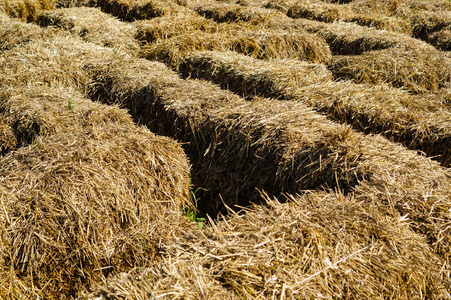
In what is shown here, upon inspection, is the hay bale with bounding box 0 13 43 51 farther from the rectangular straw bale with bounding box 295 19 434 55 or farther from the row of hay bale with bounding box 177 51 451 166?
the rectangular straw bale with bounding box 295 19 434 55

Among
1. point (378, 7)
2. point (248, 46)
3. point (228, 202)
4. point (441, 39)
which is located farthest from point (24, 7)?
point (441, 39)

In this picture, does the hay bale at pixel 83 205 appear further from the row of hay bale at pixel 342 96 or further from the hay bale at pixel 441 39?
the hay bale at pixel 441 39

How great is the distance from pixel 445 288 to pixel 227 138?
2.53 meters

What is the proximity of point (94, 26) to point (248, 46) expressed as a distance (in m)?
3.44

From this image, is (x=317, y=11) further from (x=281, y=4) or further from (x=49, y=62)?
(x=49, y=62)

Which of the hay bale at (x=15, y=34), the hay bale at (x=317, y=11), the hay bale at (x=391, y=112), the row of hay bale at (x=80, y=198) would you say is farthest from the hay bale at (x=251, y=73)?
the hay bale at (x=317, y=11)

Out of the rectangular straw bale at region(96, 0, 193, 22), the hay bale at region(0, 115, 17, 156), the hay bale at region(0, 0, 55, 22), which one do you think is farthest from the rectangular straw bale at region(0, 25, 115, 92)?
the hay bale at region(0, 0, 55, 22)

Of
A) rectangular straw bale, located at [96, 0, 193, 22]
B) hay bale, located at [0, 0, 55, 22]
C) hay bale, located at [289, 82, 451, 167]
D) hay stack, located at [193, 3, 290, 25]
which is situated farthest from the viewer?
hay bale, located at [0, 0, 55, 22]

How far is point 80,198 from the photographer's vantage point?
3.14 meters

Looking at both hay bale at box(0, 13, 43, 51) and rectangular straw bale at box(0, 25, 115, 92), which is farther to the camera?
hay bale at box(0, 13, 43, 51)

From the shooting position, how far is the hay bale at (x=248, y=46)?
6698 mm

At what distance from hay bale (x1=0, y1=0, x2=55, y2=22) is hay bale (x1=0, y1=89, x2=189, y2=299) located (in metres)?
7.85

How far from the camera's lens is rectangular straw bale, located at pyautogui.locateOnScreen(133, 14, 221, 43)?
25.1ft

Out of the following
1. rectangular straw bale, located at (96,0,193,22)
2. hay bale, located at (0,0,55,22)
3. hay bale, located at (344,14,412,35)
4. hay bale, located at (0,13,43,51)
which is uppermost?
hay bale, located at (344,14,412,35)
